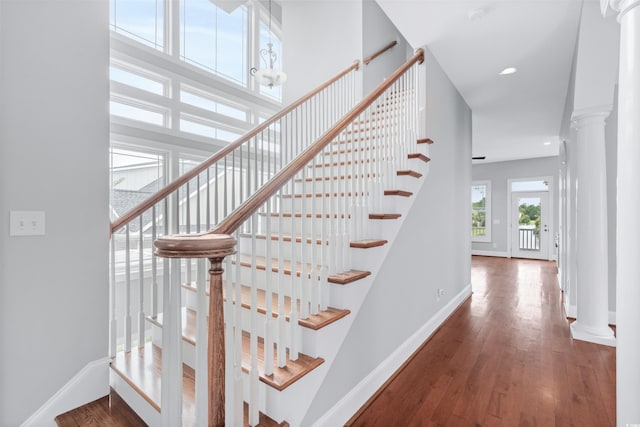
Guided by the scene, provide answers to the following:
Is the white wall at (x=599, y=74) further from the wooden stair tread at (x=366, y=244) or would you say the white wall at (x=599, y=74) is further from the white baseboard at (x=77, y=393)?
the white baseboard at (x=77, y=393)

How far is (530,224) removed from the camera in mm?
8547

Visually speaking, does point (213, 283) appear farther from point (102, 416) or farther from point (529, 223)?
point (529, 223)

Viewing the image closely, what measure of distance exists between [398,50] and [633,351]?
5719 millimetres

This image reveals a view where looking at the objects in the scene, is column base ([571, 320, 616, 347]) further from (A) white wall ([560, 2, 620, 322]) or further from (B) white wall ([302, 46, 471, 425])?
(B) white wall ([302, 46, 471, 425])

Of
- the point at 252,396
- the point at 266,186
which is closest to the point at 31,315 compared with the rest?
the point at 252,396

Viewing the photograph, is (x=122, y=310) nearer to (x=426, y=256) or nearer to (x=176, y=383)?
(x=176, y=383)

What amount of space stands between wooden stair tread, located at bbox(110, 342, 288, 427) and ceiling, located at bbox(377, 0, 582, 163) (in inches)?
114

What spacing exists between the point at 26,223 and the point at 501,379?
118 inches

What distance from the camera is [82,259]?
159 centimetres

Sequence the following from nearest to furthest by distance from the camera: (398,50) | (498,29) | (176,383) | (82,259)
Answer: (176,383) → (82,259) → (498,29) → (398,50)

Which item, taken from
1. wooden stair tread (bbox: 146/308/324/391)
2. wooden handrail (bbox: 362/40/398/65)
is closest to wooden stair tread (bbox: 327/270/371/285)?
wooden stair tread (bbox: 146/308/324/391)

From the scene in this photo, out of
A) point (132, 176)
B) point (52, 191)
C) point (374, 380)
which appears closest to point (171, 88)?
point (132, 176)

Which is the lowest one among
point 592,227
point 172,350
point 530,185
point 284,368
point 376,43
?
point 284,368

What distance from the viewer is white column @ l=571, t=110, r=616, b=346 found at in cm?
289
